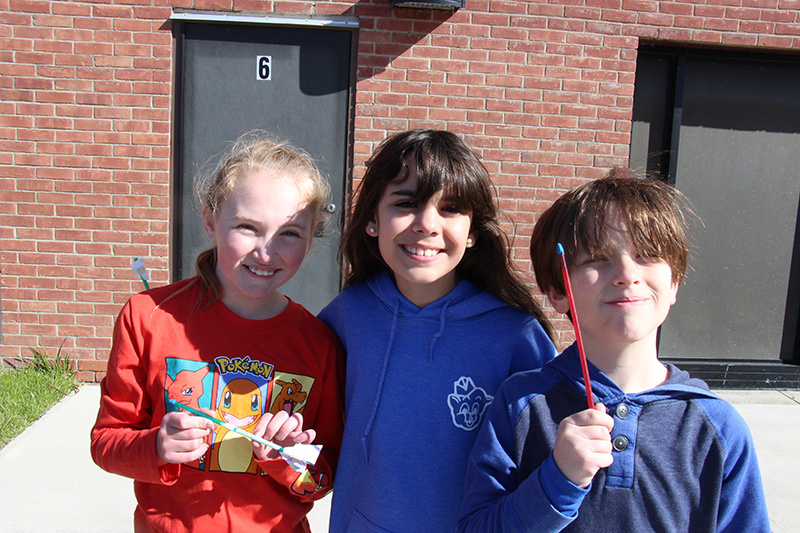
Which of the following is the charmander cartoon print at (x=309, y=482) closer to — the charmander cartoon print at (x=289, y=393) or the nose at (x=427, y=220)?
the charmander cartoon print at (x=289, y=393)

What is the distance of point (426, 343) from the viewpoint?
1.58 m

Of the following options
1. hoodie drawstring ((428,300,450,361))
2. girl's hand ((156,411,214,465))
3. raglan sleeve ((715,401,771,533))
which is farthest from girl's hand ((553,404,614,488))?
girl's hand ((156,411,214,465))

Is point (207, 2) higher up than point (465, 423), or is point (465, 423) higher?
point (207, 2)

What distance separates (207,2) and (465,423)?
12.2 feet

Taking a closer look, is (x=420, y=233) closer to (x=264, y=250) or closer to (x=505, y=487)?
(x=264, y=250)

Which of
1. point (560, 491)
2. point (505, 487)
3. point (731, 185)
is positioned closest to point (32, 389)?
point (505, 487)

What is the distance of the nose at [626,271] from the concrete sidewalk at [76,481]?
2.13 meters

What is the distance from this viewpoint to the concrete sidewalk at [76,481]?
2727 mm

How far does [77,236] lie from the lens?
4.24 meters

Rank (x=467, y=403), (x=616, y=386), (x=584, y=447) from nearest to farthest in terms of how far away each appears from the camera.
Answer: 1. (x=584, y=447)
2. (x=616, y=386)
3. (x=467, y=403)

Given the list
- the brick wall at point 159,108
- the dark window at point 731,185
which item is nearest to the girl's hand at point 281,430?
the brick wall at point 159,108

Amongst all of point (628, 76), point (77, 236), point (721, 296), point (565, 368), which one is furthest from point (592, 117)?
point (77, 236)

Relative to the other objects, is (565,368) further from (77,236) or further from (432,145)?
(77,236)

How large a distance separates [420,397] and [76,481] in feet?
7.79
